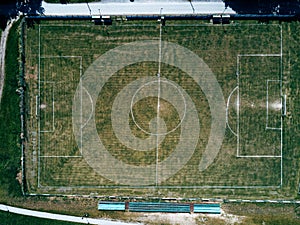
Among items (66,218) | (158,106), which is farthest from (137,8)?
(66,218)

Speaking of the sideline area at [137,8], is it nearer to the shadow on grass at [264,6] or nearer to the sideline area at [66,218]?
the shadow on grass at [264,6]

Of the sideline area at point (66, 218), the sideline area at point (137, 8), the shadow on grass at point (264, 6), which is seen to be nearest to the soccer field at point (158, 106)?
the sideline area at point (137, 8)

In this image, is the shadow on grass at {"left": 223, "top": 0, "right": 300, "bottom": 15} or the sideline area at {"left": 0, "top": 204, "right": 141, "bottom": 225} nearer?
the shadow on grass at {"left": 223, "top": 0, "right": 300, "bottom": 15}

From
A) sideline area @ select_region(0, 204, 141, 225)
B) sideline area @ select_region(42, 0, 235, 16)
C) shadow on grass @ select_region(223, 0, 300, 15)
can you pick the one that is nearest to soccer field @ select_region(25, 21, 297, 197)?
sideline area @ select_region(42, 0, 235, 16)

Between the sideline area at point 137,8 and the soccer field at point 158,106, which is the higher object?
the sideline area at point 137,8

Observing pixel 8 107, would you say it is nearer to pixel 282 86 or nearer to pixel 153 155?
pixel 153 155

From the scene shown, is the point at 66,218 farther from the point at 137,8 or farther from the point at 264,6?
the point at 264,6

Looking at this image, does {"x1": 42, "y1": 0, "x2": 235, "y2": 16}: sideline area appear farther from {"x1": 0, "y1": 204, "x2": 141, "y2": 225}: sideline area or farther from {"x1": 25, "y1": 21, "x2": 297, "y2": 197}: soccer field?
{"x1": 0, "y1": 204, "x2": 141, "y2": 225}: sideline area

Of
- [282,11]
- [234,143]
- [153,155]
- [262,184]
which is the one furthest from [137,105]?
[282,11]
